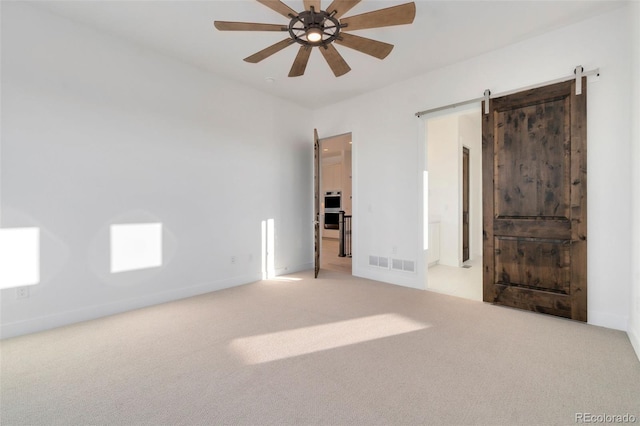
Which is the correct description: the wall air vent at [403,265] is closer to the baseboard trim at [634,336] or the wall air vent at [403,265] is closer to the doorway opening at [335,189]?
the baseboard trim at [634,336]

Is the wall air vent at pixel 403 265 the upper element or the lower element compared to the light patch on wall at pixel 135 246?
lower

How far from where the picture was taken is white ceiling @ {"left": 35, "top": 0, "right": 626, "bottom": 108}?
9.22 ft

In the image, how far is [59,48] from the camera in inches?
117

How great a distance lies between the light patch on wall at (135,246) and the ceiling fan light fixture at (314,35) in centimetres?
280

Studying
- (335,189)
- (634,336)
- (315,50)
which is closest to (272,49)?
(315,50)

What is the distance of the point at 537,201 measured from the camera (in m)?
3.29

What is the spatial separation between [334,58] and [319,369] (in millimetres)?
2628

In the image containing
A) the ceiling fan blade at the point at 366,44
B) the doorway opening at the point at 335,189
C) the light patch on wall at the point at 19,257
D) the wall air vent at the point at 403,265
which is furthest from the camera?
the doorway opening at the point at 335,189

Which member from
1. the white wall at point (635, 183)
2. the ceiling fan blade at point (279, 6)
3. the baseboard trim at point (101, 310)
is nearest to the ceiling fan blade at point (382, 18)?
the ceiling fan blade at point (279, 6)

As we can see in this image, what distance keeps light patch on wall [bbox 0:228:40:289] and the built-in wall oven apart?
345 inches

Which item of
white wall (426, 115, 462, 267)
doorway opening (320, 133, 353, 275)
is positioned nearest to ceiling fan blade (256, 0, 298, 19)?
white wall (426, 115, 462, 267)

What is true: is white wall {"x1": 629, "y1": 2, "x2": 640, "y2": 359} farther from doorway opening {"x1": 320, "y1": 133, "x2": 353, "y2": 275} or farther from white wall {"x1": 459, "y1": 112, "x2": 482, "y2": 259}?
doorway opening {"x1": 320, "y1": 133, "x2": 353, "y2": 275}

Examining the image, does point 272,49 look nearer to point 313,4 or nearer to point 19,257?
point 313,4

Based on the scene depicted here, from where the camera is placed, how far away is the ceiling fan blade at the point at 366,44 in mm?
2424
